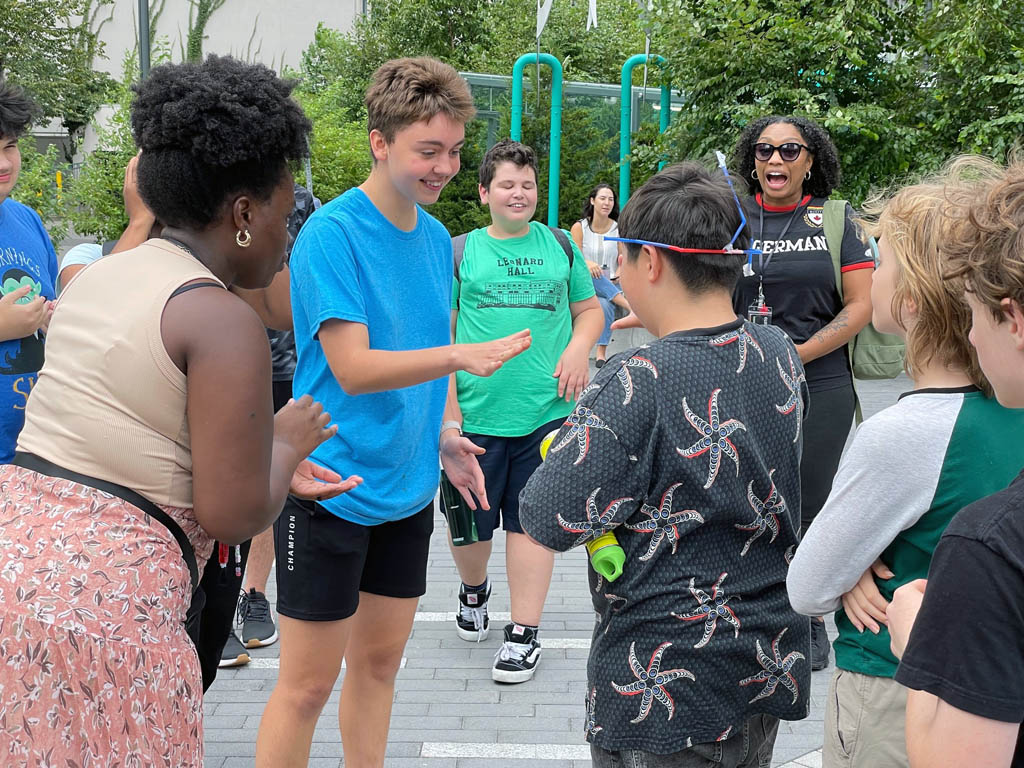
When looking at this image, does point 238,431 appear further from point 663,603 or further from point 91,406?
point 663,603

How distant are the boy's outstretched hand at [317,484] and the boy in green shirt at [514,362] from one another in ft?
6.69

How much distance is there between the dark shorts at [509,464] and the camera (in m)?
4.50

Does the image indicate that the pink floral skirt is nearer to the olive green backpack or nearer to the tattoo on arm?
the tattoo on arm

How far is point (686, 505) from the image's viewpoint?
2.05m

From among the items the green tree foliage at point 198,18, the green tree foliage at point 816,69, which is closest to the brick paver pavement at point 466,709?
the green tree foliage at point 816,69

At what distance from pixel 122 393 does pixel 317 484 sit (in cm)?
67

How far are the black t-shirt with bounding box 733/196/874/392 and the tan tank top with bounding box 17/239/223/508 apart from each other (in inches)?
115

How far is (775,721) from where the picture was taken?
2.26 m

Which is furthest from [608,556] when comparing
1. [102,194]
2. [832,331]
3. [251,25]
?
[251,25]

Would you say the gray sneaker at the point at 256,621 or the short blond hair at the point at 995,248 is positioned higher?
the short blond hair at the point at 995,248

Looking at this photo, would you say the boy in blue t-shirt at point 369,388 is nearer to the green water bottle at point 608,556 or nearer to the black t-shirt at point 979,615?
the green water bottle at point 608,556

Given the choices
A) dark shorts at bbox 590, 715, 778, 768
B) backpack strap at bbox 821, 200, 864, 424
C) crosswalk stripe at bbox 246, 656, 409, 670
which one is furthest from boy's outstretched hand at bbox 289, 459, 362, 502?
backpack strap at bbox 821, 200, 864, 424

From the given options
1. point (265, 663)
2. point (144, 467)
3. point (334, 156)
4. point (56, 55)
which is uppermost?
point (56, 55)

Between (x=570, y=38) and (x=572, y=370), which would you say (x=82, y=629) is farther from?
(x=570, y=38)
